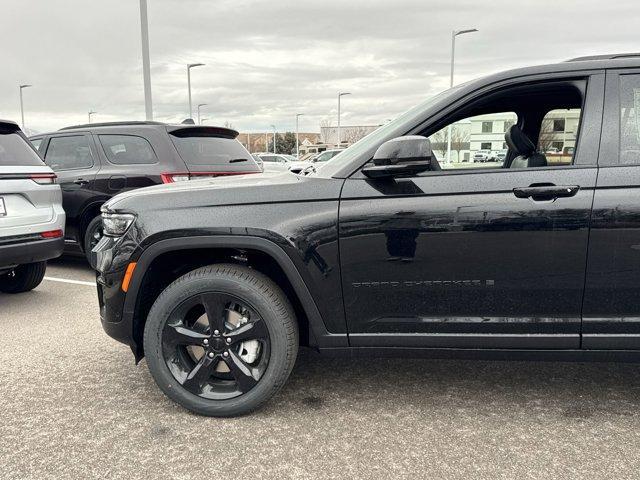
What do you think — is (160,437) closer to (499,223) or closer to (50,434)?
(50,434)

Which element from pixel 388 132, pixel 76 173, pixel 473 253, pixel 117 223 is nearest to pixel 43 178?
pixel 76 173

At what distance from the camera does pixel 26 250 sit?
447 cm

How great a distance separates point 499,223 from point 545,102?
110 cm

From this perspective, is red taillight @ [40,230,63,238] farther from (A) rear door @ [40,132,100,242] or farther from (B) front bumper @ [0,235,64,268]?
(A) rear door @ [40,132,100,242]

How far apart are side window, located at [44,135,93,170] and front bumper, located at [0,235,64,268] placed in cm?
179

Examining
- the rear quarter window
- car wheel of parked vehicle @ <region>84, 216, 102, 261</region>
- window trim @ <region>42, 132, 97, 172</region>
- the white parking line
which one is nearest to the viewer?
the white parking line

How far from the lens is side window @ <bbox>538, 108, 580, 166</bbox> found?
2.65m

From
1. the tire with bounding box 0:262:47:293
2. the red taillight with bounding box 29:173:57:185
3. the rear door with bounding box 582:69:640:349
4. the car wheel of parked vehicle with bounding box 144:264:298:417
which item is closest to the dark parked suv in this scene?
the tire with bounding box 0:262:47:293

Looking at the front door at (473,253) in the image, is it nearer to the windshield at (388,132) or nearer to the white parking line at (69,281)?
the windshield at (388,132)

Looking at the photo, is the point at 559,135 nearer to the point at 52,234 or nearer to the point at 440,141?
the point at 440,141

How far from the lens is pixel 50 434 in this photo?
260cm

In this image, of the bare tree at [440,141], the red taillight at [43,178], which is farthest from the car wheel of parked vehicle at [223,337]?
the red taillight at [43,178]

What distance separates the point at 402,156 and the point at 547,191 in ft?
2.30

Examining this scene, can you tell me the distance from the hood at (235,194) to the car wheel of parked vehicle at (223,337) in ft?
1.20
